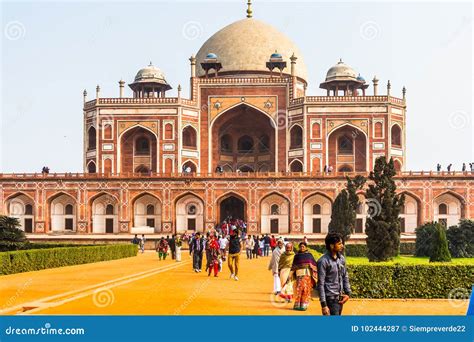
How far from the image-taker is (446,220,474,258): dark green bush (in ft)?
99.3

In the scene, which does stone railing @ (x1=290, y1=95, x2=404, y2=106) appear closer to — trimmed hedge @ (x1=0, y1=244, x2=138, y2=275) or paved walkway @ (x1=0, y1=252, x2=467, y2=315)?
trimmed hedge @ (x1=0, y1=244, x2=138, y2=275)

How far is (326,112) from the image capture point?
48.1 m

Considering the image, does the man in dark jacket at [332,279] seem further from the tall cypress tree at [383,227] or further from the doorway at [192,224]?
the doorway at [192,224]

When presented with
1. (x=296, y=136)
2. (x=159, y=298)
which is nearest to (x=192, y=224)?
(x=296, y=136)

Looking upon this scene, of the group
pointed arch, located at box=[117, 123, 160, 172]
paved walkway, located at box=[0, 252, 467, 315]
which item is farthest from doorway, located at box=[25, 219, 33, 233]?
paved walkway, located at box=[0, 252, 467, 315]

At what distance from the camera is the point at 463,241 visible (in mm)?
30375

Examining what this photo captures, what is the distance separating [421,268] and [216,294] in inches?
157

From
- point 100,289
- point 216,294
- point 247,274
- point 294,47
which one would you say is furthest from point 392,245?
point 294,47

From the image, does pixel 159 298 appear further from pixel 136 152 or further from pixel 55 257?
pixel 136 152

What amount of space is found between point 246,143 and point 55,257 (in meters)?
32.6

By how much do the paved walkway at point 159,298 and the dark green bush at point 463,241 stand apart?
14.5m

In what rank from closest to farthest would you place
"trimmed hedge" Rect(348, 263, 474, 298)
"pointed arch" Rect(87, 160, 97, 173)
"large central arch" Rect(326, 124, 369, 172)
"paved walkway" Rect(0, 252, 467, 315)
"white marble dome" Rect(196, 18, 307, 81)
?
"paved walkway" Rect(0, 252, 467, 315), "trimmed hedge" Rect(348, 263, 474, 298), "large central arch" Rect(326, 124, 369, 172), "pointed arch" Rect(87, 160, 97, 173), "white marble dome" Rect(196, 18, 307, 81)

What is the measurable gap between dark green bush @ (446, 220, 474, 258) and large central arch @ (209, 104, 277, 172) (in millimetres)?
22016

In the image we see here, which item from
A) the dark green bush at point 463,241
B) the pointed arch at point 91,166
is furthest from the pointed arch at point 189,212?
the dark green bush at point 463,241
